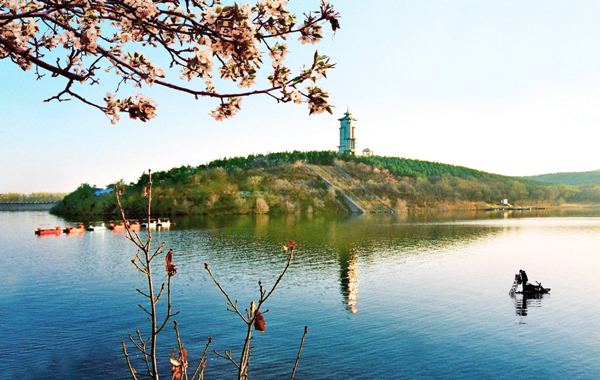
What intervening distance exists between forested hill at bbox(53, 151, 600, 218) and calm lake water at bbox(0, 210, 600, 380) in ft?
241

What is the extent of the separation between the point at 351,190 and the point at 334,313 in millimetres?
121395

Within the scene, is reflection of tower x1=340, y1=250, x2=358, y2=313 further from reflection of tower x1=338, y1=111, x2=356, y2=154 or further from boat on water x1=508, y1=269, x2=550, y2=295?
reflection of tower x1=338, y1=111, x2=356, y2=154

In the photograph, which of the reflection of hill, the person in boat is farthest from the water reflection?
the reflection of hill

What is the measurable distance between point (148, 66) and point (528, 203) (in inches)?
7187

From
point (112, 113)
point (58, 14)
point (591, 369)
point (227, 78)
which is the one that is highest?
point (58, 14)

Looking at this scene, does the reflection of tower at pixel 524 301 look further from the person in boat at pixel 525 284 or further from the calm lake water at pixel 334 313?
the person in boat at pixel 525 284

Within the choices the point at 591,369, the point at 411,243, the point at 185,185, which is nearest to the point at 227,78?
the point at 591,369

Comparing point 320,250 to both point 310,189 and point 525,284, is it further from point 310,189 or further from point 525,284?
point 310,189

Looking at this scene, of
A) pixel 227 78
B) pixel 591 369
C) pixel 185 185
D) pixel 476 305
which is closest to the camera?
pixel 227 78

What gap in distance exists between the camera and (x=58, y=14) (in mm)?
6672

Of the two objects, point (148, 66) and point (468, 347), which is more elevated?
point (148, 66)

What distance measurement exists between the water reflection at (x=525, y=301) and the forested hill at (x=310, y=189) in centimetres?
9561

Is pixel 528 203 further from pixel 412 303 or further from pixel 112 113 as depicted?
pixel 112 113

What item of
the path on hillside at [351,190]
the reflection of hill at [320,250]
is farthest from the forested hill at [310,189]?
the reflection of hill at [320,250]
